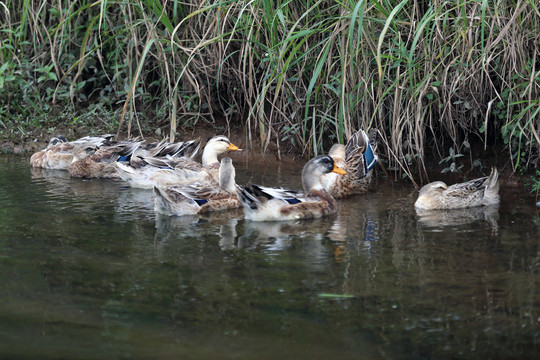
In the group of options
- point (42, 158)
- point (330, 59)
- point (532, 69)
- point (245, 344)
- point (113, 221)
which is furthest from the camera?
point (42, 158)

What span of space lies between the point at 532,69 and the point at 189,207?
3.64 m

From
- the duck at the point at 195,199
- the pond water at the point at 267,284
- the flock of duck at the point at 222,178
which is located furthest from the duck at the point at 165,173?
the pond water at the point at 267,284

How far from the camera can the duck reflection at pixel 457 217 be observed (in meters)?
7.22

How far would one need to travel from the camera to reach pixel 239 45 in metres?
10.4

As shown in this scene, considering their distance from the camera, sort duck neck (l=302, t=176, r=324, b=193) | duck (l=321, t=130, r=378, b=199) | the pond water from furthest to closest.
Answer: duck (l=321, t=130, r=378, b=199), duck neck (l=302, t=176, r=324, b=193), the pond water

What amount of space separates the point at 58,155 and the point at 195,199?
2.91 metres

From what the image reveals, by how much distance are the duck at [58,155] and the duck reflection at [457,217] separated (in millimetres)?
4365

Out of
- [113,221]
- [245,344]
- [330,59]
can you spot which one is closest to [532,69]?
[330,59]

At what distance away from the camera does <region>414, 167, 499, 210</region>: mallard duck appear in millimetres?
7773

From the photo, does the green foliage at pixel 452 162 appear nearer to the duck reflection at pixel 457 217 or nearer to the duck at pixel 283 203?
the duck reflection at pixel 457 217

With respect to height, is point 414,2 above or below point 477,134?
above

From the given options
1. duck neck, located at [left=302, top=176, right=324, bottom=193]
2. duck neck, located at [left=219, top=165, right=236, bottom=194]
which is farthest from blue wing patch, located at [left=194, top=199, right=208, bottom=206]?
duck neck, located at [left=302, top=176, right=324, bottom=193]

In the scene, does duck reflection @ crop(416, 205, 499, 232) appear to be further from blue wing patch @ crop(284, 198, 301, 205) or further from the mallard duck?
blue wing patch @ crop(284, 198, 301, 205)

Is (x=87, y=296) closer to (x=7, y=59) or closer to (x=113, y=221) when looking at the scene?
(x=113, y=221)
